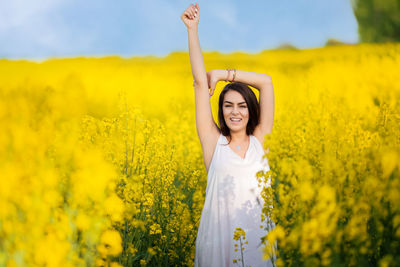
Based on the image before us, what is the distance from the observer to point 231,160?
1.97 metres

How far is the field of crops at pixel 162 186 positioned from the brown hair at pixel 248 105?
197 millimetres

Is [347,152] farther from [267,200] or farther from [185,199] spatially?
[185,199]

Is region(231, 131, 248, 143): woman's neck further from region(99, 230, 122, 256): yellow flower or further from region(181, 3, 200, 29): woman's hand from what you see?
region(99, 230, 122, 256): yellow flower

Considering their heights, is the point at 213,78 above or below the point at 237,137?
above

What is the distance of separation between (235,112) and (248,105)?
9 centimetres

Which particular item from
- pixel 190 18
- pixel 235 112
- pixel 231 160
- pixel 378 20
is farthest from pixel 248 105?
pixel 378 20

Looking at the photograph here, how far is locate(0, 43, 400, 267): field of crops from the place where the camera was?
1543mm

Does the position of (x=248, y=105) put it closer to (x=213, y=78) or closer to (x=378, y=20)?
(x=213, y=78)

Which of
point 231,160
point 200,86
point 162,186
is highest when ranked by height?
point 200,86

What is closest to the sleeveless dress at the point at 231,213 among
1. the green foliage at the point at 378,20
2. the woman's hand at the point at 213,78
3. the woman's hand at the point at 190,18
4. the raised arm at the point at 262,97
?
the raised arm at the point at 262,97

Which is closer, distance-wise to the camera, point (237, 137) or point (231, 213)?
point (231, 213)

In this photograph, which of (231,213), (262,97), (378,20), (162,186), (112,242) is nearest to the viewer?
(112,242)

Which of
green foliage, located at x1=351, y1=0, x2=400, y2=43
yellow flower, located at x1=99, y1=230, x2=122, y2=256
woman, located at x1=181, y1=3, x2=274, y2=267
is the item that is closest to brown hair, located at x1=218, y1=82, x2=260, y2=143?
woman, located at x1=181, y1=3, x2=274, y2=267

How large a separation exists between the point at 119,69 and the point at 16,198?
644cm
